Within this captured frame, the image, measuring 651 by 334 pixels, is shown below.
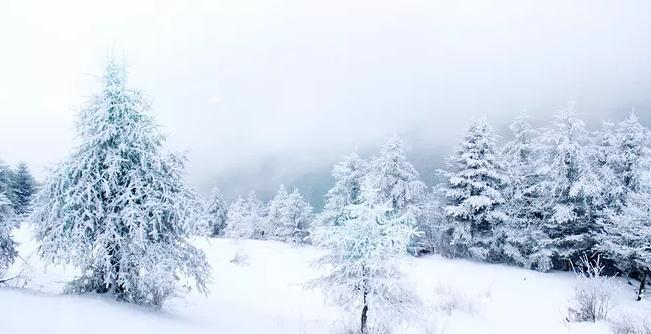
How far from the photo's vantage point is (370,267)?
11031mm

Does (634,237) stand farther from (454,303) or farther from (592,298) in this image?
(454,303)

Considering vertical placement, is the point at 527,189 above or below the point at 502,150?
below

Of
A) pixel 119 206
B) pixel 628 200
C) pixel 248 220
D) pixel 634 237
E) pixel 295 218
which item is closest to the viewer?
pixel 119 206

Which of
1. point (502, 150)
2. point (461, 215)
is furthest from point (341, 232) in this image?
point (502, 150)

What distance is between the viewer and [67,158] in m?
10.1

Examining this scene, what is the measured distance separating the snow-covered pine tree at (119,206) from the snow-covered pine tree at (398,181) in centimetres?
2057

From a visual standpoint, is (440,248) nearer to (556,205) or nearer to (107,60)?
(556,205)

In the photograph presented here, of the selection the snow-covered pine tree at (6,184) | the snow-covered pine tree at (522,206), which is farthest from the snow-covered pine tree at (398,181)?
the snow-covered pine tree at (6,184)

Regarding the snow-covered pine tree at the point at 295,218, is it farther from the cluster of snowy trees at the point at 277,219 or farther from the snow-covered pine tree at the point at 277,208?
the snow-covered pine tree at the point at 277,208

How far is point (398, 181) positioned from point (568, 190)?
1121 cm

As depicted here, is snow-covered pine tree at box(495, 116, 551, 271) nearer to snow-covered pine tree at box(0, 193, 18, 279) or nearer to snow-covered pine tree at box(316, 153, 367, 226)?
snow-covered pine tree at box(316, 153, 367, 226)

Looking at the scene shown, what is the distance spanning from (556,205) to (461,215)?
18.4ft

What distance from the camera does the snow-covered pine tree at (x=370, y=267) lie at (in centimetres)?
1091

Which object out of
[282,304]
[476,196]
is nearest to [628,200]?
[476,196]
